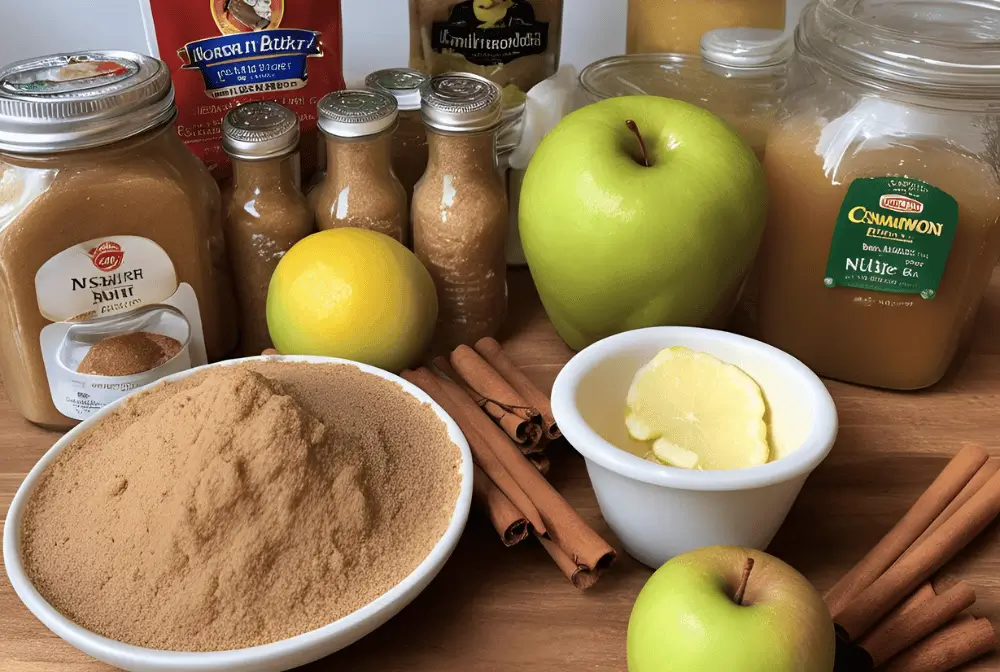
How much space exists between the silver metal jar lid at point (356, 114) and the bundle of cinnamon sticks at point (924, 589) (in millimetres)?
520

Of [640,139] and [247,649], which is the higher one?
[640,139]

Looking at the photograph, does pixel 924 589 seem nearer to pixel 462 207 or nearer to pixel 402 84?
pixel 462 207

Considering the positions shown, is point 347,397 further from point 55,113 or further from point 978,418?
point 978,418

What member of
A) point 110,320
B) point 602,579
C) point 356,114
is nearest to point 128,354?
point 110,320

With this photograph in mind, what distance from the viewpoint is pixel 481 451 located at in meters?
0.75

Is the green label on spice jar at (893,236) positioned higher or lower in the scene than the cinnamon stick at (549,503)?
higher

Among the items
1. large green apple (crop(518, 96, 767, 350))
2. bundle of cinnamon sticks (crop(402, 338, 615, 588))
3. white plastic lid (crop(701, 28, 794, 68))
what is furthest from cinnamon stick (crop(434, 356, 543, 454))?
white plastic lid (crop(701, 28, 794, 68))

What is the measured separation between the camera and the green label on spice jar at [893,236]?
0.78 meters

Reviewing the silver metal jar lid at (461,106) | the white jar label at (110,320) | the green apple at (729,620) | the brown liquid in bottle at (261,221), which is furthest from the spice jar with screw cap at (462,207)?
the green apple at (729,620)

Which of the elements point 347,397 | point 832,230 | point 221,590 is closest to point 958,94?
point 832,230

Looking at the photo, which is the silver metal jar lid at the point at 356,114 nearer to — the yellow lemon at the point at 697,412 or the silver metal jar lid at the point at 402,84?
the silver metal jar lid at the point at 402,84

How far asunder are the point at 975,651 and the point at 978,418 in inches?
12.2

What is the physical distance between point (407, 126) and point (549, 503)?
0.42 metres

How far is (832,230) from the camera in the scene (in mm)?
831
